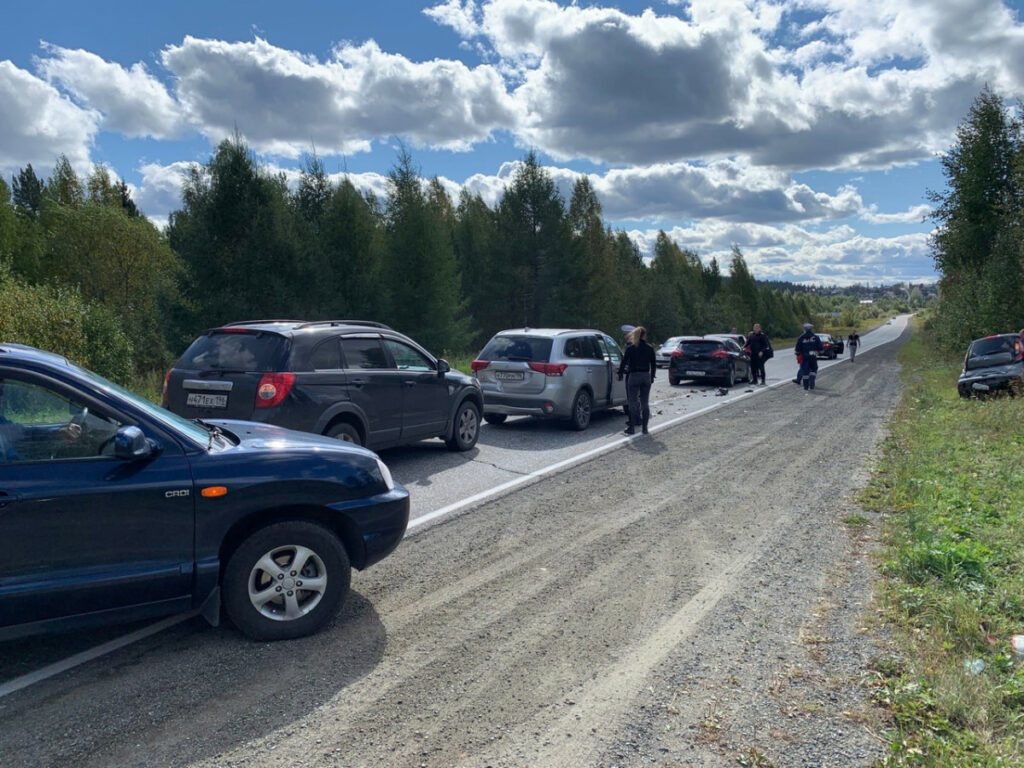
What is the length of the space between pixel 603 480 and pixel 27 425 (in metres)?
6.11

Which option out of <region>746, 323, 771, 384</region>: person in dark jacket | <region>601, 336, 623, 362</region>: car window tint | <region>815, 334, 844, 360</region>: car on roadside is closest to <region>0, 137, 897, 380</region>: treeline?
<region>601, 336, 623, 362</region>: car window tint

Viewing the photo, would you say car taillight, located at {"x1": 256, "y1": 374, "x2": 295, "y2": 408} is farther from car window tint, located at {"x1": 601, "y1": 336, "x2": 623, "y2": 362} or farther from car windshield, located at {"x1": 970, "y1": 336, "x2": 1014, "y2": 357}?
car windshield, located at {"x1": 970, "y1": 336, "x2": 1014, "y2": 357}

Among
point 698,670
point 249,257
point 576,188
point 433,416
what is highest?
point 576,188

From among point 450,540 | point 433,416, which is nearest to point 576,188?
point 433,416

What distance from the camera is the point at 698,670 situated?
3.93m

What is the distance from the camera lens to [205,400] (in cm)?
769

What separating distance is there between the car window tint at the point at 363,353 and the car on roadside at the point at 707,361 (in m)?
14.3

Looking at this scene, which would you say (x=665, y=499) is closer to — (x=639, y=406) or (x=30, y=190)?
(x=639, y=406)

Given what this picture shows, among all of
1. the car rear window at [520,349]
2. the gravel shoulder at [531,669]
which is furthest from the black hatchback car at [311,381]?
the car rear window at [520,349]

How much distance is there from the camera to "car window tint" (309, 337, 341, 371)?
8023 millimetres

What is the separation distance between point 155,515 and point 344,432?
14.7 feet

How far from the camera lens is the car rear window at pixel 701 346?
21.6 metres

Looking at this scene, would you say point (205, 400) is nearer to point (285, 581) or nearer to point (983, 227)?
point (285, 581)

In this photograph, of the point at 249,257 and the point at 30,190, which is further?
the point at 30,190
